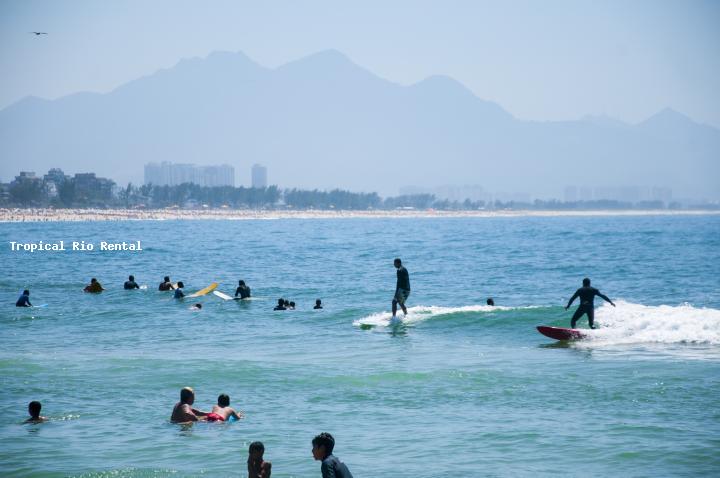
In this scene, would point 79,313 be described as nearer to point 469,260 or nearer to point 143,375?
point 143,375

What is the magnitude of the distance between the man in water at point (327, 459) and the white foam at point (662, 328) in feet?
54.8

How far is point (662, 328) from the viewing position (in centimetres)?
2623

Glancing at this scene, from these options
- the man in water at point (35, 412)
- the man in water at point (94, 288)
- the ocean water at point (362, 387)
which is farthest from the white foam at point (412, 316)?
the man in water at point (94, 288)

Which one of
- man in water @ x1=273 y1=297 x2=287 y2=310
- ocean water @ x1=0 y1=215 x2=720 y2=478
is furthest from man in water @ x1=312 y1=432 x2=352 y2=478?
man in water @ x1=273 y1=297 x2=287 y2=310

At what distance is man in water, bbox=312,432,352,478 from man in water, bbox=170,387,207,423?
7115 millimetres

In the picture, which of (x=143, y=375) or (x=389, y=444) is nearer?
(x=389, y=444)

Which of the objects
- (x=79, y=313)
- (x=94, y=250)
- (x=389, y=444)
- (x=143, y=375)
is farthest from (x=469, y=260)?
(x=389, y=444)

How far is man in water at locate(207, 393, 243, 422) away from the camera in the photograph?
16.1m

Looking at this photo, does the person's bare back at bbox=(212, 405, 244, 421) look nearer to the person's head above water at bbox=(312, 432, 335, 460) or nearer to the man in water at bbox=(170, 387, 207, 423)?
the man in water at bbox=(170, 387, 207, 423)

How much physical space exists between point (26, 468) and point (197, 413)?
11.6ft

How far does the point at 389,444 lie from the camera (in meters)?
14.6

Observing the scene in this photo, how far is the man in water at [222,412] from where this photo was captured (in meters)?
16.1

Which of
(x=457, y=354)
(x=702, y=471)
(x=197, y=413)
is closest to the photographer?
(x=702, y=471)

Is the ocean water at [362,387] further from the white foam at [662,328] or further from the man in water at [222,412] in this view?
the man in water at [222,412]
